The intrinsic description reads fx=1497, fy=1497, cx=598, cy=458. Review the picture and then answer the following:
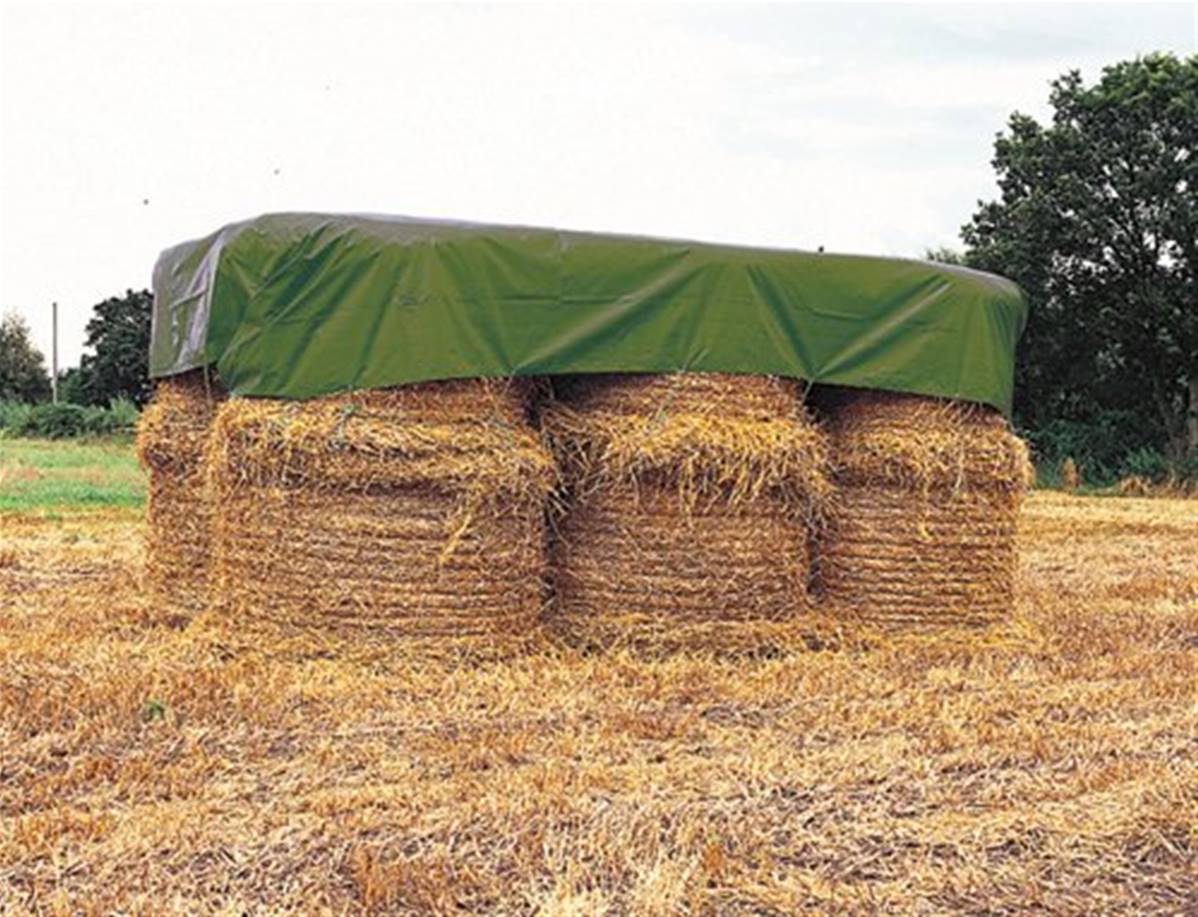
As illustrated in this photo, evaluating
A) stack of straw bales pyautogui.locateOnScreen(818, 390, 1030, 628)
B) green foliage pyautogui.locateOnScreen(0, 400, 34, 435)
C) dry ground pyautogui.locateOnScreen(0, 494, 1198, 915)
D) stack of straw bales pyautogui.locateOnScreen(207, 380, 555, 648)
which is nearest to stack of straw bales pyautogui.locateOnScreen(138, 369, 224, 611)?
dry ground pyautogui.locateOnScreen(0, 494, 1198, 915)

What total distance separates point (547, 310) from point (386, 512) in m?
1.32

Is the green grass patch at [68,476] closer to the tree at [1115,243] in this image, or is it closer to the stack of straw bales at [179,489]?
the stack of straw bales at [179,489]

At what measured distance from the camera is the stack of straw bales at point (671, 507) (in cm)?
747

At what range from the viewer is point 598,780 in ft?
16.0

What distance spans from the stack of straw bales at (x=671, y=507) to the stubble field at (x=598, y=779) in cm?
33

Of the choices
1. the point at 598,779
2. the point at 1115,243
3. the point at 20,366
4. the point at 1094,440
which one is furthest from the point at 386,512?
the point at 20,366

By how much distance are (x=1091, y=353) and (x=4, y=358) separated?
48184mm

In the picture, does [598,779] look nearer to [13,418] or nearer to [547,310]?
[547,310]

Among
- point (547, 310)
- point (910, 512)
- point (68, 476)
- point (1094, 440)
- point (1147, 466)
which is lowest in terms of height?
point (68, 476)

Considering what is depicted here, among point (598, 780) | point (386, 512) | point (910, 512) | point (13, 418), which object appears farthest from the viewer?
point (13, 418)

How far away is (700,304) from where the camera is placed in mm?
7699

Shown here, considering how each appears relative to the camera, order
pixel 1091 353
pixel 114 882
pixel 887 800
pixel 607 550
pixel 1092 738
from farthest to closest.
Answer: pixel 1091 353, pixel 607 550, pixel 1092 738, pixel 887 800, pixel 114 882

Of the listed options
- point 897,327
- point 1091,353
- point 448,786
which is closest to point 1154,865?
point 448,786

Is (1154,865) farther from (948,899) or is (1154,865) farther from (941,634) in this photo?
(941,634)
